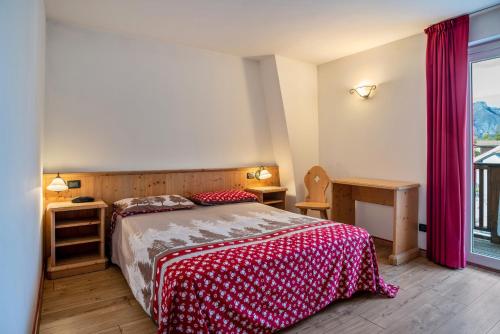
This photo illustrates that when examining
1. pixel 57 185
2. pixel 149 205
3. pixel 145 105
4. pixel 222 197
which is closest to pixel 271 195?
pixel 222 197

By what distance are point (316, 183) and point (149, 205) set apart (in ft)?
7.02

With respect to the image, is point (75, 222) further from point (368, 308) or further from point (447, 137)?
point (447, 137)

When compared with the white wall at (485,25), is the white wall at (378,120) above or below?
below

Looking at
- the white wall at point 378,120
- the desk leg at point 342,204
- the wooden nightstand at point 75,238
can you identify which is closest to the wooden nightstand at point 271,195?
the desk leg at point 342,204

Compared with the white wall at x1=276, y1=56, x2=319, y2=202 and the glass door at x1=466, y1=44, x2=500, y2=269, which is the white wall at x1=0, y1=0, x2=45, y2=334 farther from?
the glass door at x1=466, y1=44, x2=500, y2=269

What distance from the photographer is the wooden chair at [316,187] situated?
155 inches

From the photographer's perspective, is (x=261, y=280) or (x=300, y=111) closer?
(x=261, y=280)

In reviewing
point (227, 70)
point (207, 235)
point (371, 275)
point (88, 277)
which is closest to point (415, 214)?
point (371, 275)

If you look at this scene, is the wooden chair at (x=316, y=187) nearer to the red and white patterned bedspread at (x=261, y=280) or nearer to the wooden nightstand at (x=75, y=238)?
the red and white patterned bedspread at (x=261, y=280)

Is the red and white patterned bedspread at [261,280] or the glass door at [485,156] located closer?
the red and white patterned bedspread at [261,280]

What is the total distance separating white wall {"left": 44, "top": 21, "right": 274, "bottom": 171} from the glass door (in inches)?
97.0

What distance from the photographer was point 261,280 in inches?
74.7

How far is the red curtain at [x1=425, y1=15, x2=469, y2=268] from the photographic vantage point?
2928 mm

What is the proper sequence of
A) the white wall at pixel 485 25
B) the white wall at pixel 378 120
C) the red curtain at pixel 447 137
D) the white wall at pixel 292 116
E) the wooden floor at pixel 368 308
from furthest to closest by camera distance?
the white wall at pixel 292 116 < the white wall at pixel 378 120 < the red curtain at pixel 447 137 < the white wall at pixel 485 25 < the wooden floor at pixel 368 308
